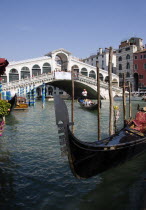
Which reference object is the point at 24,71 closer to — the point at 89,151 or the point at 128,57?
the point at 128,57

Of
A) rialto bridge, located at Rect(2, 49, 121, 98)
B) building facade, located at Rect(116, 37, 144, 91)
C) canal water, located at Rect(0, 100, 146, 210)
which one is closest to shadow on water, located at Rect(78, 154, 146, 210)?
canal water, located at Rect(0, 100, 146, 210)

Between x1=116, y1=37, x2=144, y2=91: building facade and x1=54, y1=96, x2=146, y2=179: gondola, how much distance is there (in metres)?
31.8

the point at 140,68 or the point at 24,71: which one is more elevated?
the point at 140,68

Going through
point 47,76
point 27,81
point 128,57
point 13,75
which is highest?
point 128,57

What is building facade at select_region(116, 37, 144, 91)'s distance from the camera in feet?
116

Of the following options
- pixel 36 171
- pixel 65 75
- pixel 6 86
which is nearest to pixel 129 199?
pixel 36 171

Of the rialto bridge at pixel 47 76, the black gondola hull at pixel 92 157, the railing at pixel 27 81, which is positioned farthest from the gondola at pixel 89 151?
the rialto bridge at pixel 47 76

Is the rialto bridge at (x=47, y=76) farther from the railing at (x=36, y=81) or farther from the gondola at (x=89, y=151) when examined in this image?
the gondola at (x=89, y=151)

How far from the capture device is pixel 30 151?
6586 millimetres

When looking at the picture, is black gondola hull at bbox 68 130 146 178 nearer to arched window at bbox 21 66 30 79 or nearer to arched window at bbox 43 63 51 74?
arched window at bbox 21 66 30 79

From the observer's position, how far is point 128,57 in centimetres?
3591

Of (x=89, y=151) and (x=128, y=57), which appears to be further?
(x=128, y=57)

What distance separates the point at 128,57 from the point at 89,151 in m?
34.2

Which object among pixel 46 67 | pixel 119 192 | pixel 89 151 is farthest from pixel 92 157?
pixel 46 67
